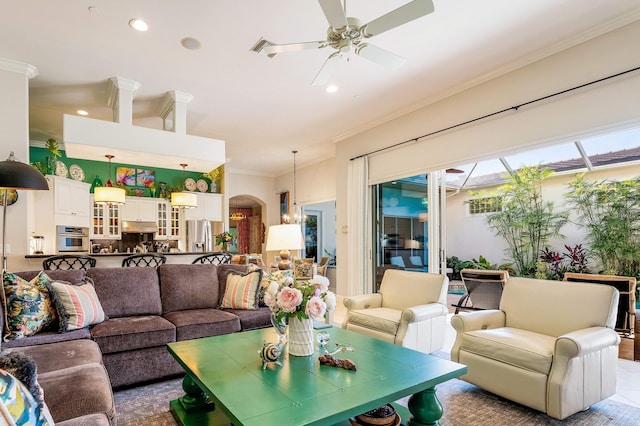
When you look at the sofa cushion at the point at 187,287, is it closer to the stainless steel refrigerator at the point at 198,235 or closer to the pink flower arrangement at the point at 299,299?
the pink flower arrangement at the point at 299,299

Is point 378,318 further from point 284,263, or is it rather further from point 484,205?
point 484,205

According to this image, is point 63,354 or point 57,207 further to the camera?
point 57,207

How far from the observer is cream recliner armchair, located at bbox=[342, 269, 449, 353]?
10.8 feet

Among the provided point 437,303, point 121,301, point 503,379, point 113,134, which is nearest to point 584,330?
point 503,379

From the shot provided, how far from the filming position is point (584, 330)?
8.11 feet

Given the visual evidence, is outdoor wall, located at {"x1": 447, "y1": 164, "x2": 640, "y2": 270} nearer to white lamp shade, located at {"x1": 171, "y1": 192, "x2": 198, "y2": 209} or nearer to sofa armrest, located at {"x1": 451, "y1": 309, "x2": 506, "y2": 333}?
sofa armrest, located at {"x1": 451, "y1": 309, "x2": 506, "y2": 333}

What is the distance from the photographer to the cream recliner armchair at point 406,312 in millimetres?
3293

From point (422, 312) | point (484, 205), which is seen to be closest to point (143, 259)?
point (422, 312)

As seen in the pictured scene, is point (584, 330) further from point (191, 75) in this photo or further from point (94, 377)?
point (191, 75)

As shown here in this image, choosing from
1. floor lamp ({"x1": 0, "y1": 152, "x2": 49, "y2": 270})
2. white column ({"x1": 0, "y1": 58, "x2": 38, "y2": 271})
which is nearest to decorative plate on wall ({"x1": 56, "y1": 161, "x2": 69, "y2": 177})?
white column ({"x1": 0, "y1": 58, "x2": 38, "y2": 271})

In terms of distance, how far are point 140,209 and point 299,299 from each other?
6.84 metres

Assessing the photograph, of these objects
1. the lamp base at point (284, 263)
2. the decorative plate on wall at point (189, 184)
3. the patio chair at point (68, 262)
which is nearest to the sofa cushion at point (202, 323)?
the lamp base at point (284, 263)

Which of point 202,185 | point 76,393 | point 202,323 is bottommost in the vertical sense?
point 202,323

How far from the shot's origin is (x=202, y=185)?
8703 mm
